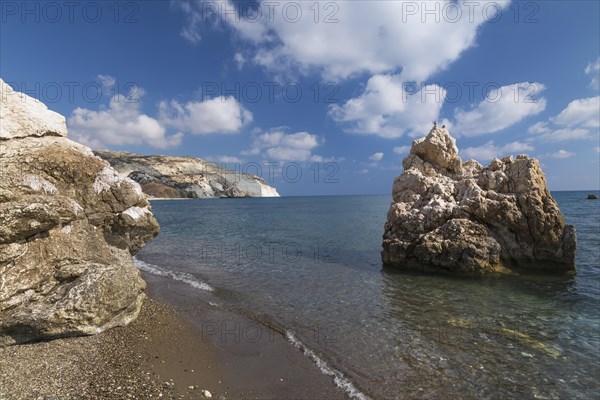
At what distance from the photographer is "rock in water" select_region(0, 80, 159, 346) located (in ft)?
29.2

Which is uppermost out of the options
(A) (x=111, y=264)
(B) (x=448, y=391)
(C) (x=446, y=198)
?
(C) (x=446, y=198)

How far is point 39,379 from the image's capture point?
737 cm

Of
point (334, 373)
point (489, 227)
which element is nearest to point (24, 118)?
point (334, 373)

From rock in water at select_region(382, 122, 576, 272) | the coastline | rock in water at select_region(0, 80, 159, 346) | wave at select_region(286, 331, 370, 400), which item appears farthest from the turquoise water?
rock in water at select_region(0, 80, 159, 346)

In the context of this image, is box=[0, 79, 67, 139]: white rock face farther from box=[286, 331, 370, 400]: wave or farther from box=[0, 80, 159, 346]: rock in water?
box=[286, 331, 370, 400]: wave

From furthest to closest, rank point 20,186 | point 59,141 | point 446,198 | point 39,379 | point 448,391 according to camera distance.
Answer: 1. point 446,198
2. point 59,141
3. point 20,186
4. point 448,391
5. point 39,379

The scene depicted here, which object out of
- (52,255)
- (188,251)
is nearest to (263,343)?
(52,255)

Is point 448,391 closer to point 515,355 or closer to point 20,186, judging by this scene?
point 515,355

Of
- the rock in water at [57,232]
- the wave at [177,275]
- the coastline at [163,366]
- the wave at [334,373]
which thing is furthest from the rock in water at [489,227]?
the rock in water at [57,232]

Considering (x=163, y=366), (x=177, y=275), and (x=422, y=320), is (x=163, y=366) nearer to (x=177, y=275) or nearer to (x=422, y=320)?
(x=422, y=320)

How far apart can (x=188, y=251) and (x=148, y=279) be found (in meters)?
10.1

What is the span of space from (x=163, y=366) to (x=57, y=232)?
5.34 meters

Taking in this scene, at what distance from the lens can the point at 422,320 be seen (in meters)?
13.2

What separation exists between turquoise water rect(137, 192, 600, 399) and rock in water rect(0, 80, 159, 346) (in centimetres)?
580
